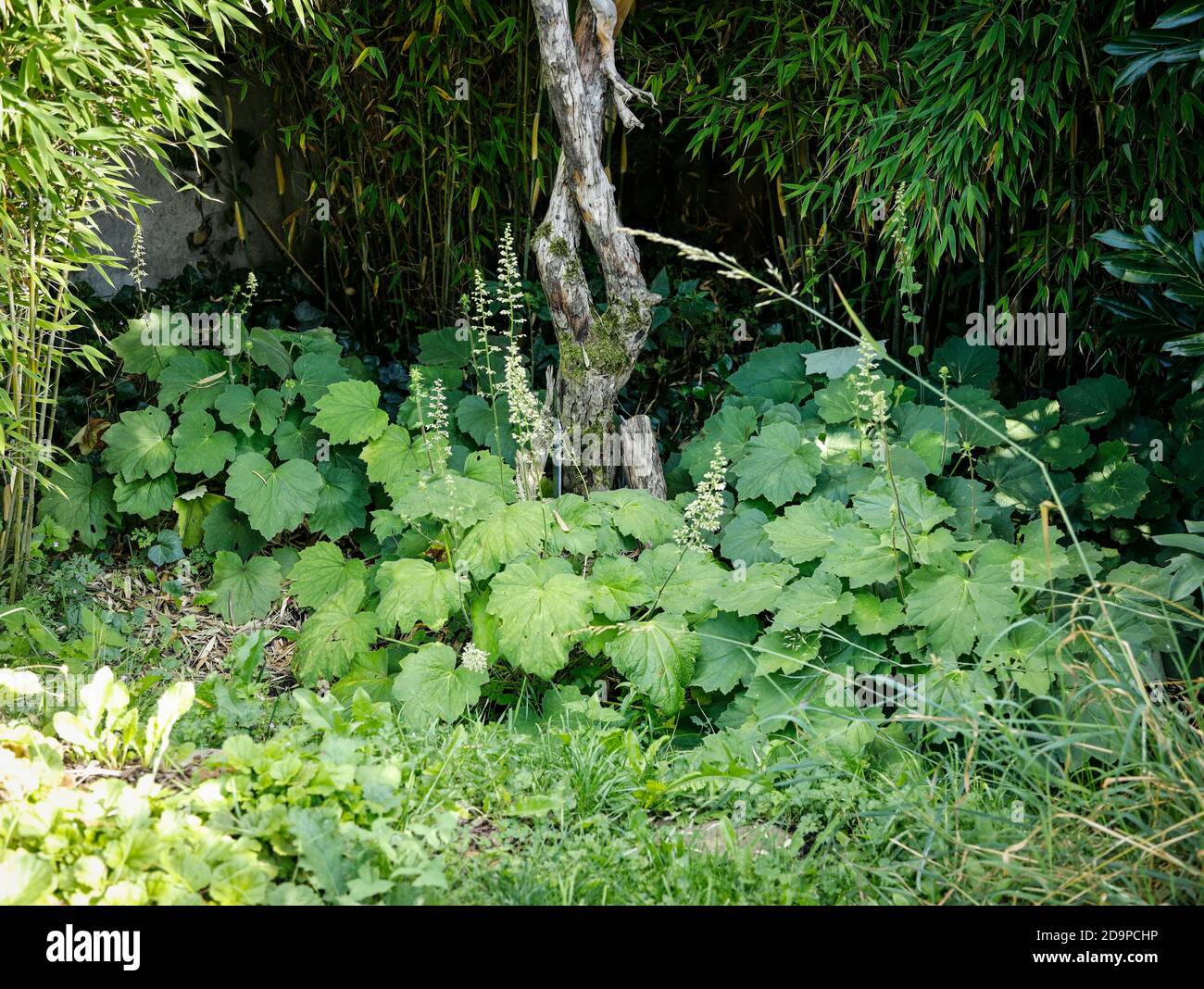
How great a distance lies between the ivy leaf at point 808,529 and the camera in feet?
9.50

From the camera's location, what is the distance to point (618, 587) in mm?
2943

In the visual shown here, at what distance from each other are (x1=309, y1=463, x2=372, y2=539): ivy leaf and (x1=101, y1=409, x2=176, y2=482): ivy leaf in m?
0.54

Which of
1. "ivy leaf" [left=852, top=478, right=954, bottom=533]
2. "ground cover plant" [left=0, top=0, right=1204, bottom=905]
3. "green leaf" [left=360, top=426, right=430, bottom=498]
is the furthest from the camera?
"green leaf" [left=360, top=426, right=430, bottom=498]

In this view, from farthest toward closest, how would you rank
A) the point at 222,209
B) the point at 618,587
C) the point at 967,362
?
the point at 222,209 < the point at 967,362 < the point at 618,587

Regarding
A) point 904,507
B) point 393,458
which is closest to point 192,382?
point 393,458

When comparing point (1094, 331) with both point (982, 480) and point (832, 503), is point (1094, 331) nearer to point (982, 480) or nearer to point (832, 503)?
point (982, 480)

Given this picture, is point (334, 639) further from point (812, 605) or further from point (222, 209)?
point (222, 209)

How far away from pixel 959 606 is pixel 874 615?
0.21 m

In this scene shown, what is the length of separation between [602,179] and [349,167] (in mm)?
1437

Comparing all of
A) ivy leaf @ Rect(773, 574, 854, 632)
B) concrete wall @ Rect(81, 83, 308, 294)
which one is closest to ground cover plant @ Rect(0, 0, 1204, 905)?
ivy leaf @ Rect(773, 574, 854, 632)

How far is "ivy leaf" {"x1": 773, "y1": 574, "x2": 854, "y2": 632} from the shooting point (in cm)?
269

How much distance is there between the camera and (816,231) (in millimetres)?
4305

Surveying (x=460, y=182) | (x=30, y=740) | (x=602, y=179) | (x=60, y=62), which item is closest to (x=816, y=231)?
(x=602, y=179)
